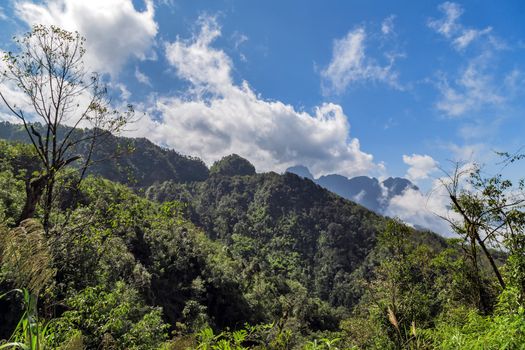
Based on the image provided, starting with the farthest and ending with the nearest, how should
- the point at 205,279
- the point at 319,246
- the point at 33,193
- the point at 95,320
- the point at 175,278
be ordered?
1. the point at 319,246
2. the point at 205,279
3. the point at 175,278
4. the point at 95,320
5. the point at 33,193

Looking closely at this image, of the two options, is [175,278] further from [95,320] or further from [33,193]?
[33,193]

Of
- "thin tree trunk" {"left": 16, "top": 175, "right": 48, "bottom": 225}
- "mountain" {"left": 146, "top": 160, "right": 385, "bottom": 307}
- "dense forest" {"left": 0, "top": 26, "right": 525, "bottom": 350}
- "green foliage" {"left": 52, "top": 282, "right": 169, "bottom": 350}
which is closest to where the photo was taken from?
"dense forest" {"left": 0, "top": 26, "right": 525, "bottom": 350}

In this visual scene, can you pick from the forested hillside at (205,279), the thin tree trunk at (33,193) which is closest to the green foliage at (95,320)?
the forested hillside at (205,279)

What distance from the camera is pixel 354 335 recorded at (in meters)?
27.0

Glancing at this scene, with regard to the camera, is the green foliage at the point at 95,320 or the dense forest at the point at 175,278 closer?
the dense forest at the point at 175,278

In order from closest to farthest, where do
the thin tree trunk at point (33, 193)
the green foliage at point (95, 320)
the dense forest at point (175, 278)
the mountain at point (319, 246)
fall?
the dense forest at point (175, 278) < the green foliage at point (95, 320) < the thin tree trunk at point (33, 193) < the mountain at point (319, 246)

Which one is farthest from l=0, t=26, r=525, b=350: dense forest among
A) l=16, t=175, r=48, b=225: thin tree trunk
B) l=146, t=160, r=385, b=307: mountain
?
l=146, t=160, r=385, b=307: mountain

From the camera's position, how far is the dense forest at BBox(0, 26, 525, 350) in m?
3.49

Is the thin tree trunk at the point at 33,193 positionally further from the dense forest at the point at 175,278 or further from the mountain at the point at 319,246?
the mountain at the point at 319,246

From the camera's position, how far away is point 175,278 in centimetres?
6031

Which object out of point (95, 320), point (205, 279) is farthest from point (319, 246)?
point (95, 320)

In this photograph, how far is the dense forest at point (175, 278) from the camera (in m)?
3.49

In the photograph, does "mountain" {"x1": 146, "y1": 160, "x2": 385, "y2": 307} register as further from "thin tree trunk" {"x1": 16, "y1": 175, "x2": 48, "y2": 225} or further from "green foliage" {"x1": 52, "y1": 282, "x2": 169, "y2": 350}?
"thin tree trunk" {"x1": 16, "y1": 175, "x2": 48, "y2": 225}

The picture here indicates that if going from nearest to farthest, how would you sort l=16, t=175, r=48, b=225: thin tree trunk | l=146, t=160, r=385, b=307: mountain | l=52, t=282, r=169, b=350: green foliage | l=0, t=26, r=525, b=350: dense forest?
1. l=0, t=26, r=525, b=350: dense forest
2. l=52, t=282, r=169, b=350: green foliage
3. l=16, t=175, r=48, b=225: thin tree trunk
4. l=146, t=160, r=385, b=307: mountain
